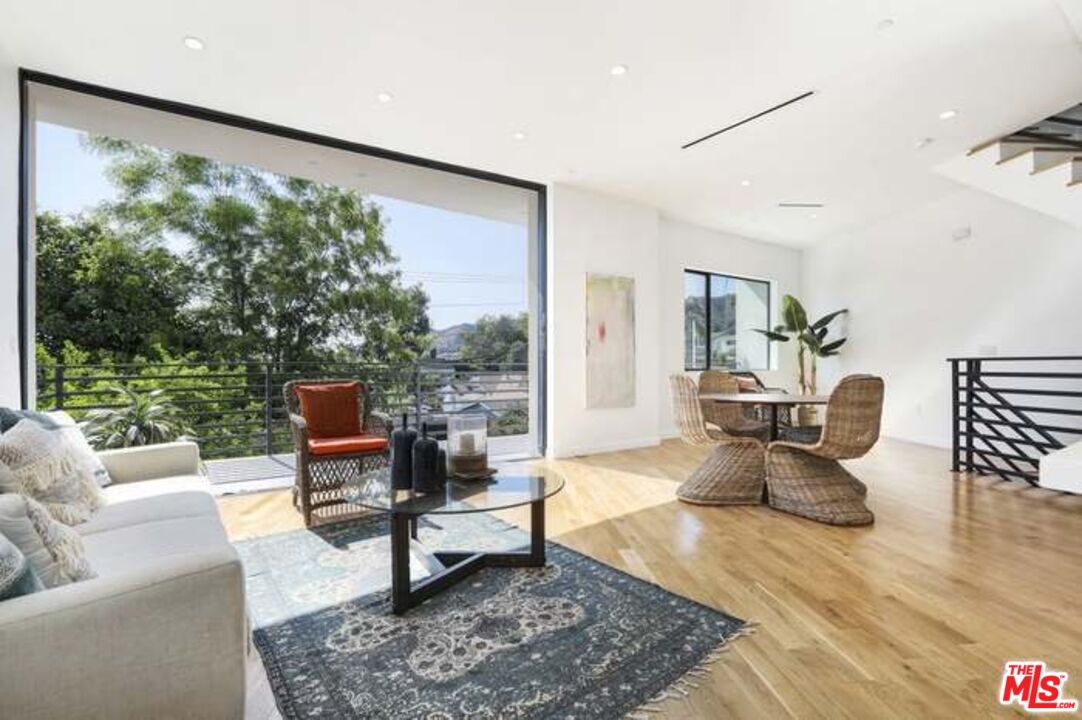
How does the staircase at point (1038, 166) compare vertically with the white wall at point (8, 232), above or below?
above

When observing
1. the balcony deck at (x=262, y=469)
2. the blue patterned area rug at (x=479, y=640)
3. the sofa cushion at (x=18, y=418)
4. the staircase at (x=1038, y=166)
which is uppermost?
the staircase at (x=1038, y=166)

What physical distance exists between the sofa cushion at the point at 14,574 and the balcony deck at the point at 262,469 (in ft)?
9.97

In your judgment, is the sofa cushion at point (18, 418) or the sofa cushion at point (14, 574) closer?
the sofa cushion at point (14, 574)

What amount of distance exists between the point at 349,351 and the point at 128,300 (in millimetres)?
2046

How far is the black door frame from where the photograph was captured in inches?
117

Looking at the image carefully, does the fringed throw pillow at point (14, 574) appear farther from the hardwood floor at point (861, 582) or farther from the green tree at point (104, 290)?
the green tree at point (104, 290)

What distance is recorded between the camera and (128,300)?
15.4ft

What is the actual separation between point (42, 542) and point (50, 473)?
83cm

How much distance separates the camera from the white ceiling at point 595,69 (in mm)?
2584

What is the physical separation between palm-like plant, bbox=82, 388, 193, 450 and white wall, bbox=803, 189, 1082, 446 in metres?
7.49

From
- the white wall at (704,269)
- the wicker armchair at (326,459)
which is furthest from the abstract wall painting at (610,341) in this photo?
the wicker armchair at (326,459)

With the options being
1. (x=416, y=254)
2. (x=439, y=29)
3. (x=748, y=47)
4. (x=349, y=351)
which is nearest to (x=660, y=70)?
(x=748, y=47)

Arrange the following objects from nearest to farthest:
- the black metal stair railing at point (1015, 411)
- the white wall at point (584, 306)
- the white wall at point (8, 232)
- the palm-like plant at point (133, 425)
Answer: the white wall at point (8, 232)
the palm-like plant at point (133, 425)
the black metal stair railing at point (1015, 411)
the white wall at point (584, 306)

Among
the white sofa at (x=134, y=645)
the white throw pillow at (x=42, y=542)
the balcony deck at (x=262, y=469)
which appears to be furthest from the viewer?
the balcony deck at (x=262, y=469)
